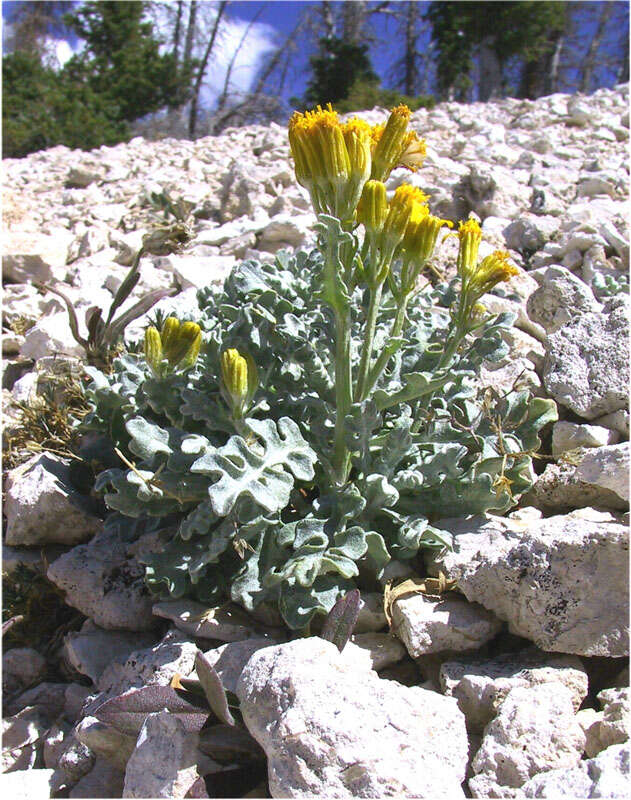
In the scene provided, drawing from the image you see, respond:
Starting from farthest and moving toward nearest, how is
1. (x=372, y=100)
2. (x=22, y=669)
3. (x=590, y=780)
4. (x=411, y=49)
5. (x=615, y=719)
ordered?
(x=411, y=49) < (x=372, y=100) < (x=22, y=669) < (x=615, y=719) < (x=590, y=780)

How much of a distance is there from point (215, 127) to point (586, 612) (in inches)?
607

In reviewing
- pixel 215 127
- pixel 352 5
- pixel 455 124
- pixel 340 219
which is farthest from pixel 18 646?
pixel 352 5

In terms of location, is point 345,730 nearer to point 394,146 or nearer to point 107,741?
point 107,741

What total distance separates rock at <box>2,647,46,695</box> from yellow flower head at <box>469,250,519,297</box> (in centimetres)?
188

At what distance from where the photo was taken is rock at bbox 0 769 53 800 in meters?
1.87

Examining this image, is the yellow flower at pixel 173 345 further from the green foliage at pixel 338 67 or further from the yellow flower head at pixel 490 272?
the green foliage at pixel 338 67

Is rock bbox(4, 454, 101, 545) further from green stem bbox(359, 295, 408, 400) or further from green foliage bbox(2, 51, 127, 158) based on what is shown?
green foliage bbox(2, 51, 127, 158)

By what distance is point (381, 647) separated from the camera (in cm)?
210

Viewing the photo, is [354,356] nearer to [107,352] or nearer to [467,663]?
[467,663]

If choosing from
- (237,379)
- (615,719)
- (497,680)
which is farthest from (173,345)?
(615,719)

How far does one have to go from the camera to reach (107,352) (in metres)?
3.33

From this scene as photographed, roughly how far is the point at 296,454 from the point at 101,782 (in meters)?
0.98

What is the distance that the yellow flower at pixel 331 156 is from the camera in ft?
6.11

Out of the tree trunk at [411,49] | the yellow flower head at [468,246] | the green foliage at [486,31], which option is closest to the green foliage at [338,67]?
the tree trunk at [411,49]
